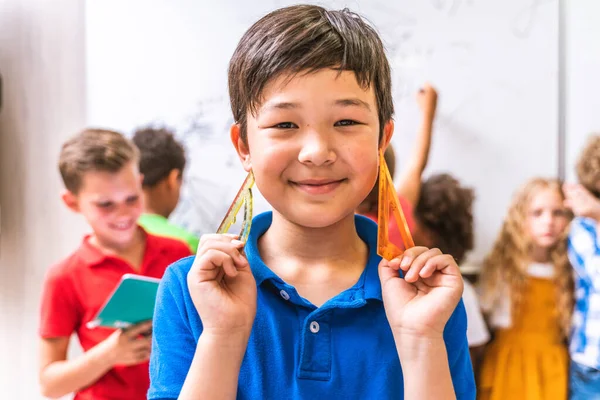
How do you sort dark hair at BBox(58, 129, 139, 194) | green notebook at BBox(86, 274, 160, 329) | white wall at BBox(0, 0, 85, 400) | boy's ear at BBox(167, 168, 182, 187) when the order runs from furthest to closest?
1. boy's ear at BBox(167, 168, 182, 187)
2. white wall at BBox(0, 0, 85, 400)
3. dark hair at BBox(58, 129, 139, 194)
4. green notebook at BBox(86, 274, 160, 329)

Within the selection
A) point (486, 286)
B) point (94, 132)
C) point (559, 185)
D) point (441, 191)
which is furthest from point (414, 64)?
point (94, 132)

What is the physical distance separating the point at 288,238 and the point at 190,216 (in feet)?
3.25

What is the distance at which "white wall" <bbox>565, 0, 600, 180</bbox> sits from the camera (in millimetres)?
1749

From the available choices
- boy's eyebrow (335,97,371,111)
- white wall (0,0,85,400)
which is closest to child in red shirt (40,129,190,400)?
white wall (0,0,85,400)

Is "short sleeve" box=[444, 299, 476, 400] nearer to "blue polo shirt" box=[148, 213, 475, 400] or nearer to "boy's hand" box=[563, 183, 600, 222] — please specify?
"blue polo shirt" box=[148, 213, 475, 400]

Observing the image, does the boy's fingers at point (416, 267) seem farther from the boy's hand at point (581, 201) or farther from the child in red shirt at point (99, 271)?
the boy's hand at point (581, 201)

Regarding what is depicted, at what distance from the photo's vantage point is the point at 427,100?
5.82 ft

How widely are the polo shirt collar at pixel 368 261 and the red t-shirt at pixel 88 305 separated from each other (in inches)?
26.9

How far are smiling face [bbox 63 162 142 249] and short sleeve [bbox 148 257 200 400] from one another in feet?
2.48

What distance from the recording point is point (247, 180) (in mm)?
739

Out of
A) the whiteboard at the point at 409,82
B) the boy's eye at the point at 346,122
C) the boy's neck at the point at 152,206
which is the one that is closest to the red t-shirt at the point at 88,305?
the boy's neck at the point at 152,206

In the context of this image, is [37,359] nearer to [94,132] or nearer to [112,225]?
[112,225]

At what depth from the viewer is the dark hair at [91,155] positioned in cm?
143

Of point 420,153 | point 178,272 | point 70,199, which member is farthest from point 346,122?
point 420,153
